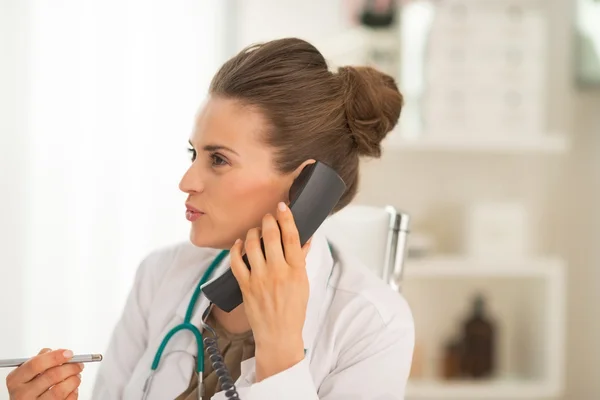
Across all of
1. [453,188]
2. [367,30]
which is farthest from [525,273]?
[367,30]

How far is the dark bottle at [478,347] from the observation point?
2801 millimetres

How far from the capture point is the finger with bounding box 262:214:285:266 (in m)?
1.25

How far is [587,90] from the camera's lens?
116 inches

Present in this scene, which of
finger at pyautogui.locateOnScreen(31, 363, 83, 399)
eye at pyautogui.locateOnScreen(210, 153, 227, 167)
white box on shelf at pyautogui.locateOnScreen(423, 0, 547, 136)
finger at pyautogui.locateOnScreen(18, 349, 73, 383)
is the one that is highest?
white box on shelf at pyautogui.locateOnScreen(423, 0, 547, 136)

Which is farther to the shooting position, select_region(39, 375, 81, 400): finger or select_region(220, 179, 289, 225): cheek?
select_region(220, 179, 289, 225): cheek

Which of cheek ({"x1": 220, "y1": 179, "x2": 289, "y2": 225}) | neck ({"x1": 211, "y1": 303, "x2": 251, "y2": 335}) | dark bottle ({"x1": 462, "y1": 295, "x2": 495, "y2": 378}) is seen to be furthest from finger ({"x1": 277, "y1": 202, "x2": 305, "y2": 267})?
dark bottle ({"x1": 462, "y1": 295, "x2": 495, "y2": 378})

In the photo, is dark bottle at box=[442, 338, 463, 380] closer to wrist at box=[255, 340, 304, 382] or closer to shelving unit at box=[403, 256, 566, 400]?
shelving unit at box=[403, 256, 566, 400]

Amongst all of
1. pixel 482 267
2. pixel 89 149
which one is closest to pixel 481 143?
pixel 482 267

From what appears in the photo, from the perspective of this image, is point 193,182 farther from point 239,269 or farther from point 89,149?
point 89,149

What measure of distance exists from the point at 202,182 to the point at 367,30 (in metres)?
1.48

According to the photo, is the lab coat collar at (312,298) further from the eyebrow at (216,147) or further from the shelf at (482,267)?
the shelf at (482,267)

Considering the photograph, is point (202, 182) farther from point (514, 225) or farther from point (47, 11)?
point (514, 225)

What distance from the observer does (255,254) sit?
126cm

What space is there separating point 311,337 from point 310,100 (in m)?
0.40
